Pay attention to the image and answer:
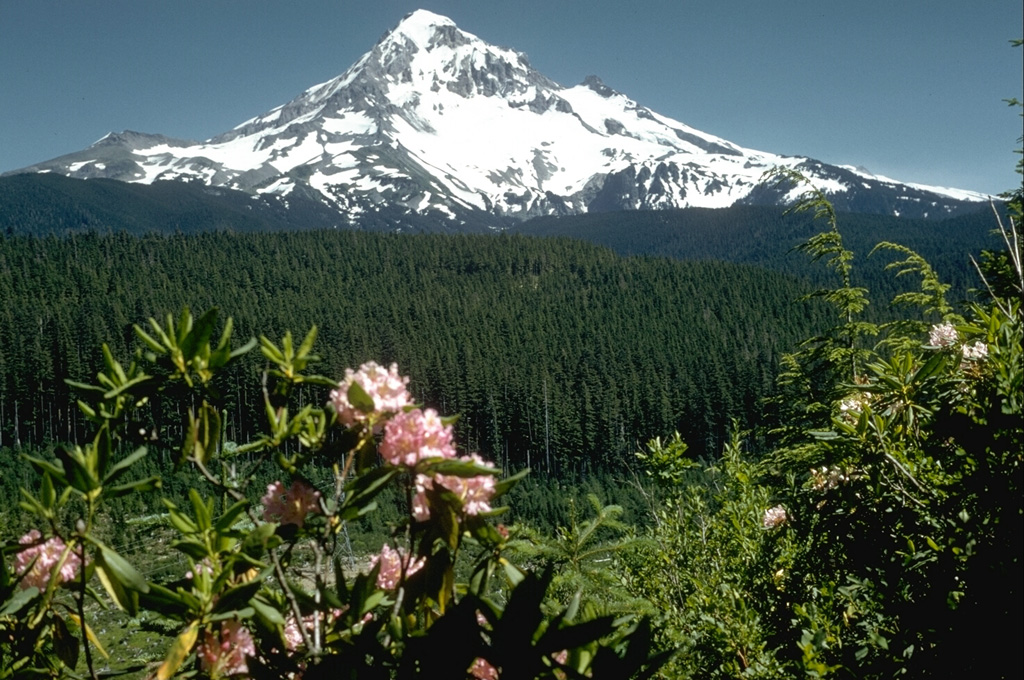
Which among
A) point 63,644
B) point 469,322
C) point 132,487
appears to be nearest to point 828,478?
point 132,487

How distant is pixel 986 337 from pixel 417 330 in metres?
93.0

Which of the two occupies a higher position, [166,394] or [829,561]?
[166,394]

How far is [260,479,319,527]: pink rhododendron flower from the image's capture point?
1672mm

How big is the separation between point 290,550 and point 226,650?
Result: 29 cm

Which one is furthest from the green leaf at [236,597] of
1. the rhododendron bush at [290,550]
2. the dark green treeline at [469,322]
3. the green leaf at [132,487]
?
the dark green treeline at [469,322]

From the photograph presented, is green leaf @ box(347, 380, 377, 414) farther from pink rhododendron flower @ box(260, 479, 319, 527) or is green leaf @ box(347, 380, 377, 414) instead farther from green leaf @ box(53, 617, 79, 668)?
green leaf @ box(53, 617, 79, 668)

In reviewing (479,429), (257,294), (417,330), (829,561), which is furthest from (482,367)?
(829,561)

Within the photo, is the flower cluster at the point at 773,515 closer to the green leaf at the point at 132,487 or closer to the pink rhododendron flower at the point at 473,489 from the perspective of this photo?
the pink rhododendron flower at the point at 473,489

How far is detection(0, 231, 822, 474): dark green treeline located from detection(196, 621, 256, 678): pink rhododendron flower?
39829 mm

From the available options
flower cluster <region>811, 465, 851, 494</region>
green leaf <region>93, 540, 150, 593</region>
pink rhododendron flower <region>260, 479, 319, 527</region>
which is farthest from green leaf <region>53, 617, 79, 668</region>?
flower cluster <region>811, 465, 851, 494</region>

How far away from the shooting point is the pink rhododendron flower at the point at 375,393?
164 centimetres

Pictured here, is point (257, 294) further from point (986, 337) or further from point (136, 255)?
point (986, 337)

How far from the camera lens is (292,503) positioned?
5.53 feet

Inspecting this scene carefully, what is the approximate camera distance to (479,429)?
71938 millimetres
